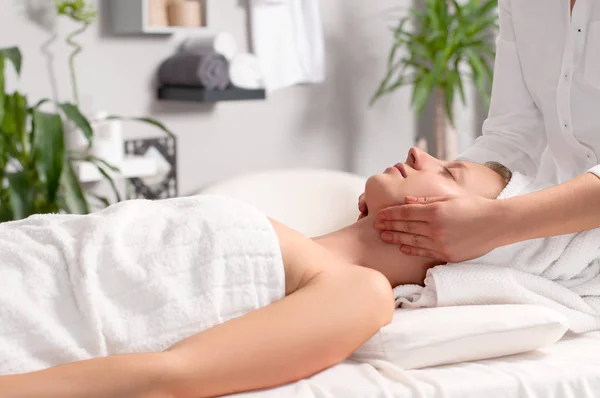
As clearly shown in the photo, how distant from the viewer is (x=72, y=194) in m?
2.59

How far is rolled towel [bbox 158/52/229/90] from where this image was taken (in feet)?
10.2

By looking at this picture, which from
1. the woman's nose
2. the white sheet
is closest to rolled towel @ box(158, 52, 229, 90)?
the woman's nose

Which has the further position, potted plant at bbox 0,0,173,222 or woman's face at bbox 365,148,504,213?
potted plant at bbox 0,0,173,222

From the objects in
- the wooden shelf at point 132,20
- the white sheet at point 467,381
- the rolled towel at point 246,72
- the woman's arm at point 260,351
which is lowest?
the white sheet at point 467,381

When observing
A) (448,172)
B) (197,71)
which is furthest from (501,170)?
(197,71)

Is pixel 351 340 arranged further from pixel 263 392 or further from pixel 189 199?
pixel 189 199

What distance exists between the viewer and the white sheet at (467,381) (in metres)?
1.31

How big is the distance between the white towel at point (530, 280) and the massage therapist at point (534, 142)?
0.05 m

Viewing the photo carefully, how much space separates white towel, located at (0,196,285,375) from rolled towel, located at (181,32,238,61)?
1786 mm

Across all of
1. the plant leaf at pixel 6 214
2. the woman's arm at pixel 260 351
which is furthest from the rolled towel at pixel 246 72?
the woman's arm at pixel 260 351

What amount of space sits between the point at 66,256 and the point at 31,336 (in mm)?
145

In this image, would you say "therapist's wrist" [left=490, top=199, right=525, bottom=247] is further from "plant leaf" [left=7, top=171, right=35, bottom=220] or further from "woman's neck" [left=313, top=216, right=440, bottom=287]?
"plant leaf" [left=7, top=171, right=35, bottom=220]

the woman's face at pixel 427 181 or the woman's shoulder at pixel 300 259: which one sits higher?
the woman's face at pixel 427 181

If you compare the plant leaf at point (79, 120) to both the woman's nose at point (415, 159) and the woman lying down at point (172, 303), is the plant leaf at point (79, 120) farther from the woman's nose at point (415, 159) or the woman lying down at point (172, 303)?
the woman's nose at point (415, 159)
